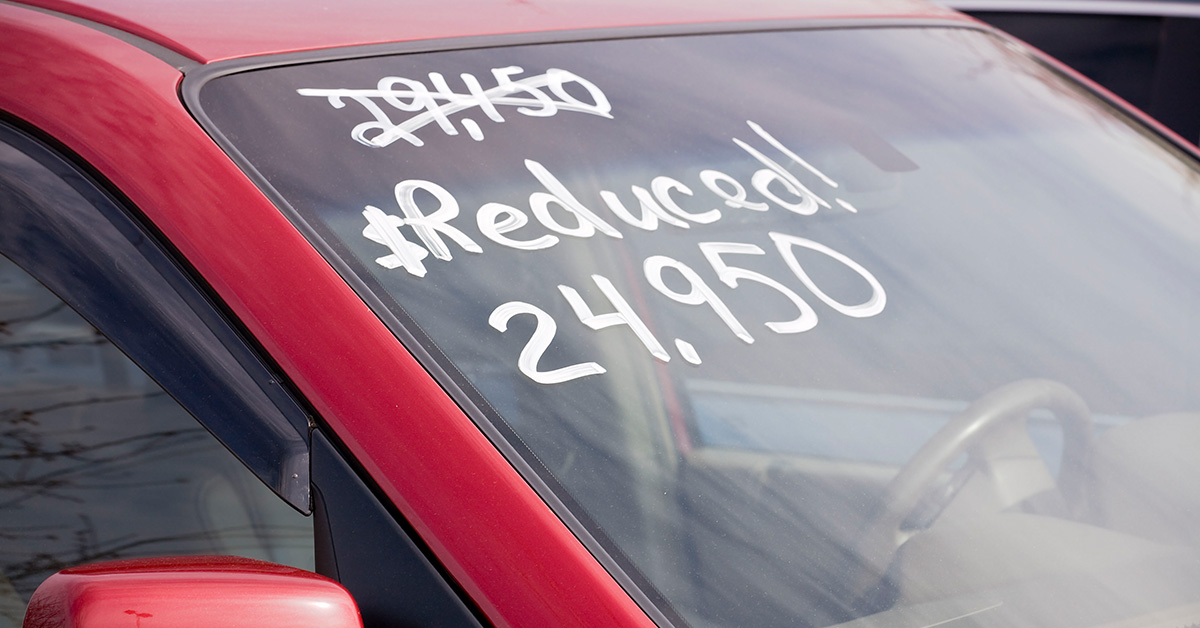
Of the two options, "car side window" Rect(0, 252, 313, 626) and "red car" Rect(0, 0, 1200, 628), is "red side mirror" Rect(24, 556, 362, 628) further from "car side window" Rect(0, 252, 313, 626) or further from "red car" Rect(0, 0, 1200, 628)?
"car side window" Rect(0, 252, 313, 626)

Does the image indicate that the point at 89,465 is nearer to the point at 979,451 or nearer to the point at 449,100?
the point at 449,100

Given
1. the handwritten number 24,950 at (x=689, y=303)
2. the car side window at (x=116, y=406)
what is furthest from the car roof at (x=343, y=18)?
the handwritten number 24,950 at (x=689, y=303)

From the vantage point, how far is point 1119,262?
1.32 meters

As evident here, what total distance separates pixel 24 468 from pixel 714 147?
861mm

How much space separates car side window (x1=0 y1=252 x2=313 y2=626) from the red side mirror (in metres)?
0.24

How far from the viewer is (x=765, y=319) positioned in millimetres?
1036

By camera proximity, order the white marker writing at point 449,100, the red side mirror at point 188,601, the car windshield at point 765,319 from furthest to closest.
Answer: the white marker writing at point 449,100
the car windshield at point 765,319
the red side mirror at point 188,601

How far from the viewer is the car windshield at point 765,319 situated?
0.90 meters

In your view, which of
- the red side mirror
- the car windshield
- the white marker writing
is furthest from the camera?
the white marker writing

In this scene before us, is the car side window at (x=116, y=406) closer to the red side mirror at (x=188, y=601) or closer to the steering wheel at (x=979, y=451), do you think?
the red side mirror at (x=188, y=601)

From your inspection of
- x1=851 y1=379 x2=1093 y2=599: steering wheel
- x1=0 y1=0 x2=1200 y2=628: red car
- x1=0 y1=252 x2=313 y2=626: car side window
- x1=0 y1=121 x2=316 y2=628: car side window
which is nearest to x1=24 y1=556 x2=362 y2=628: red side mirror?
x1=0 y1=0 x2=1200 y2=628: red car

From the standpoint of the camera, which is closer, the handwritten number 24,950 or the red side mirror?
the red side mirror

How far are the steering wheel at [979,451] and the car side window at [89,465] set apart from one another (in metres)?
0.58

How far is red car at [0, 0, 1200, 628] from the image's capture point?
33.8 inches
